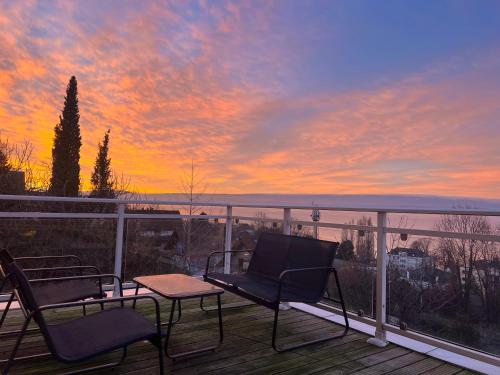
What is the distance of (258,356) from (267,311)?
1.26 metres

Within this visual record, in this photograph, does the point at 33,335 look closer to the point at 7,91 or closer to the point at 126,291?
the point at 126,291

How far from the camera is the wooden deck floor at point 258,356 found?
2.55m

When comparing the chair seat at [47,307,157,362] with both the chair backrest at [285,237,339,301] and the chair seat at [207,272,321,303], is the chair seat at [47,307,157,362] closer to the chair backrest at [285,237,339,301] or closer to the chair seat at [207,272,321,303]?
the chair seat at [207,272,321,303]

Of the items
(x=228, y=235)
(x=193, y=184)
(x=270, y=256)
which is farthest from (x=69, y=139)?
(x=270, y=256)

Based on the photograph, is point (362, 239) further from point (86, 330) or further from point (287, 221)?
point (86, 330)

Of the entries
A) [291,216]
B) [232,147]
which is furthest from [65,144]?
[291,216]

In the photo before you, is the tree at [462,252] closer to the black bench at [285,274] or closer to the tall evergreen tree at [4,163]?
the black bench at [285,274]

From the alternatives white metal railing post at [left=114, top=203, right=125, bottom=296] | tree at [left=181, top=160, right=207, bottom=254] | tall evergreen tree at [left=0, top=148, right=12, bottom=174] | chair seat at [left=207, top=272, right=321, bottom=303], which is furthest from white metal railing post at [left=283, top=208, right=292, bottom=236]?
tall evergreen tree at [left=0, top=148, right=12, bottom=174]

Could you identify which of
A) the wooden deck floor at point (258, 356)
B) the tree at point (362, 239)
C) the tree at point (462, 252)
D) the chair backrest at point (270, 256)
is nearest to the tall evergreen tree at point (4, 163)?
the wooden deck floor at point (258, 356)

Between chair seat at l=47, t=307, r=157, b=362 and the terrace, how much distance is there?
505mm

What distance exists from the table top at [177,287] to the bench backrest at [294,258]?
0.96m

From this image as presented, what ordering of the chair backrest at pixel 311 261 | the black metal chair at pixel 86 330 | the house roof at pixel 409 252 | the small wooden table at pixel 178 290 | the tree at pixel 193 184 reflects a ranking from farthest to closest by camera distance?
the tree at pixel 193 184, the chair backrest at pixel 311 261, the house roof at pixel 409 252, the small wooden table at pixel 178 290, the black metal chair at pixel 86 330

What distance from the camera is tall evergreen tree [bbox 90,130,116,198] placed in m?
14.0

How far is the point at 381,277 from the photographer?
3.31 metres
